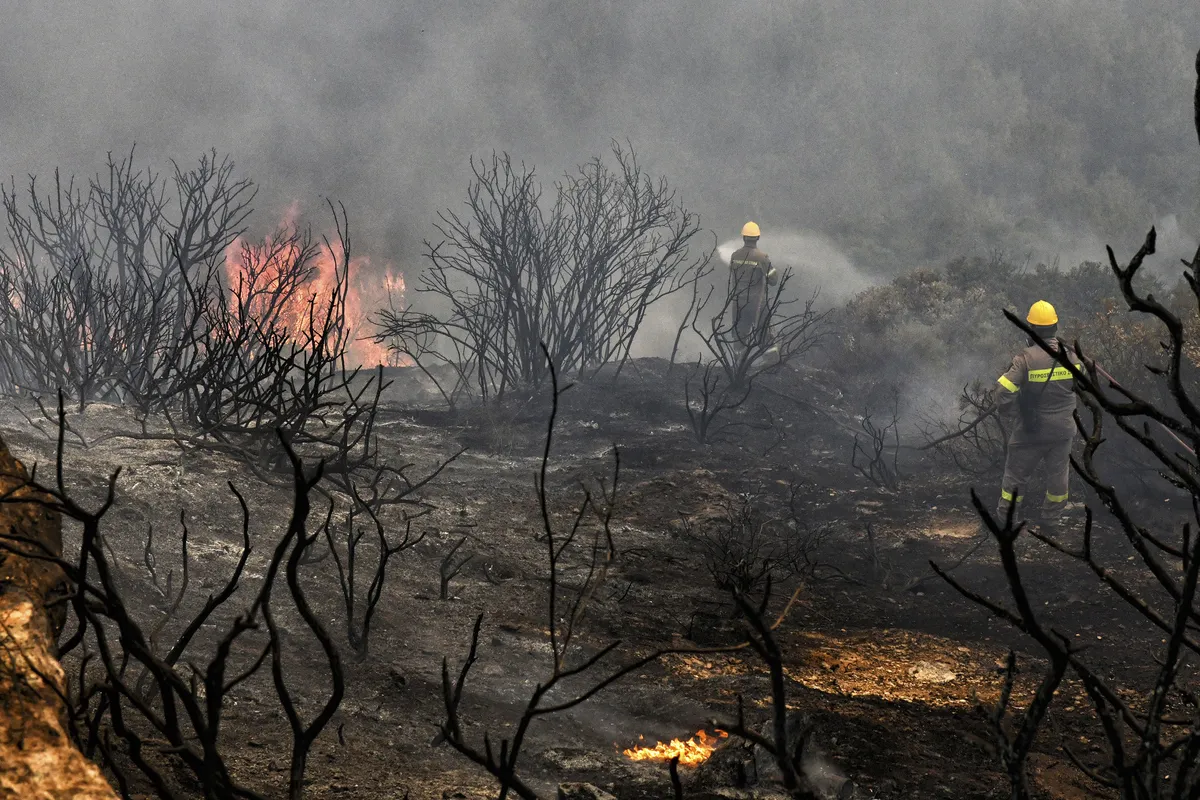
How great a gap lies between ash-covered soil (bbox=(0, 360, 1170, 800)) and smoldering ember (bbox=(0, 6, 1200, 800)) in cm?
3

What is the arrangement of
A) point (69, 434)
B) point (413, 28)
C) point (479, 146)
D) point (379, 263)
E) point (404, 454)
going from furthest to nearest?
point (413, 28) < point (479, 146) < point (379, 263) < point (404, 454) < point (69, 434)

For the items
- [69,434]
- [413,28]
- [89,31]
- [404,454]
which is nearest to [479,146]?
[413,28]

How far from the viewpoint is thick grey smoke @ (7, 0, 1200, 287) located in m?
28.3

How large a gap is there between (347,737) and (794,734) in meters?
1.60

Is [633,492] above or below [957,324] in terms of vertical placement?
below

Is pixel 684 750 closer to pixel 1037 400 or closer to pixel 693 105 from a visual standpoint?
pixel 1037 400

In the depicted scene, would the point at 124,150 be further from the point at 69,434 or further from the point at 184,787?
the point at 184,787

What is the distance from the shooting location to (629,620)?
5742mm

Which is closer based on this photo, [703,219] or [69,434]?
[69,434]

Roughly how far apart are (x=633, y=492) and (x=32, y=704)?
7.90 meters

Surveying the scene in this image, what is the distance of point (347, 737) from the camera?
3422 mm

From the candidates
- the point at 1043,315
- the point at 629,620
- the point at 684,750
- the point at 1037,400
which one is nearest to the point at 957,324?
the point at 1043,315

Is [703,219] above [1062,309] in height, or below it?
above

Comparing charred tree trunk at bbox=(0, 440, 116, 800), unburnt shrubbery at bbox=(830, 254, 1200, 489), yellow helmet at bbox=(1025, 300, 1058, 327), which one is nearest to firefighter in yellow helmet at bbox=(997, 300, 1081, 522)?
yellow helmet at bbox=(1025, 300, 1058, 327)
